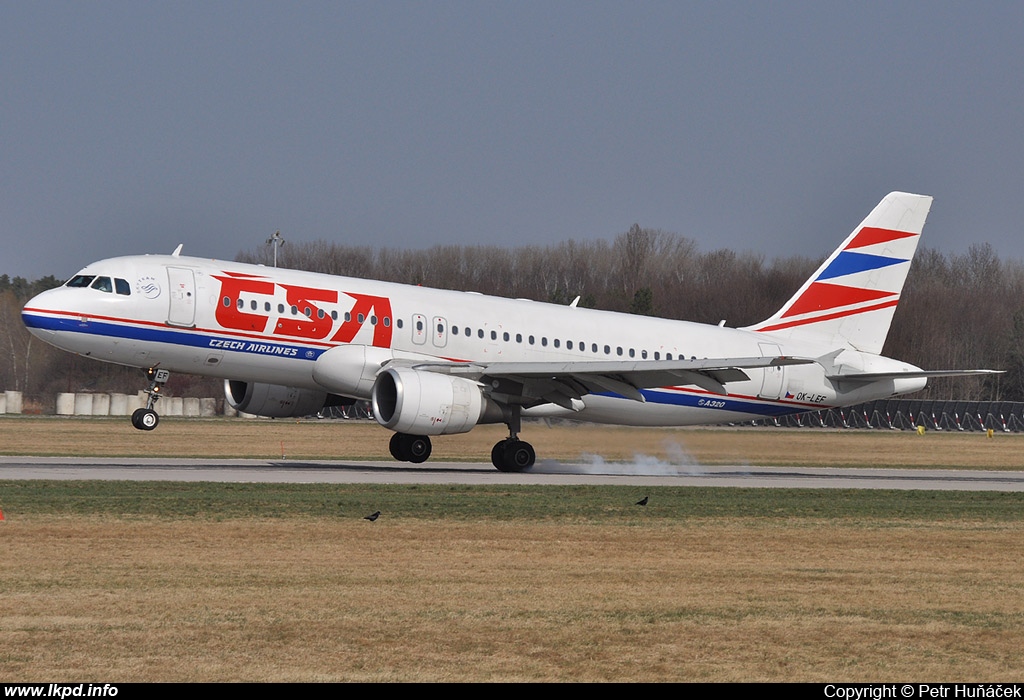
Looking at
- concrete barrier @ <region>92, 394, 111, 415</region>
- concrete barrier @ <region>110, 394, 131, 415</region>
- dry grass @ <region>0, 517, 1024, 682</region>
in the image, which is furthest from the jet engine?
concrete barrier @ <region>92, 394, 111, 415</region>

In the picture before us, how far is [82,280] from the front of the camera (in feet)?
90.9

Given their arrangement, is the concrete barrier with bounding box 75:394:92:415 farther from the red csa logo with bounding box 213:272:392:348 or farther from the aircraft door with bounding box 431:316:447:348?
the aircraft door with bounding box 431:316:447:348

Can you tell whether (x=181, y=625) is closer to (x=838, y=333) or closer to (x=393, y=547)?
(x=393, y=547)

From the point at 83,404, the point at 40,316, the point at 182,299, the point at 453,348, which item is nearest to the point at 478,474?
the point at 453,348

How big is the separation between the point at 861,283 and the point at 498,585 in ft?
80.3

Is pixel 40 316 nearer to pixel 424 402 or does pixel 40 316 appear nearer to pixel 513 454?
pixel 424 402

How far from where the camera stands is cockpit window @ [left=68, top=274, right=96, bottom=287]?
90.6ft

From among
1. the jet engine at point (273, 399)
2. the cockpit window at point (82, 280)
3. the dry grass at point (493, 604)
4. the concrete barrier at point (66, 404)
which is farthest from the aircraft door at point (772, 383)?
the concrete barrier at point (66, 404)

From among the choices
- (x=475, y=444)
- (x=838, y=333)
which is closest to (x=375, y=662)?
(x=838, y=333)

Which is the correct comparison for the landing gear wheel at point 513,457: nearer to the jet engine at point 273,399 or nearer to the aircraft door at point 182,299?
the jet engine at point 273,399

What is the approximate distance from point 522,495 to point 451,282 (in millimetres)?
A: 83718

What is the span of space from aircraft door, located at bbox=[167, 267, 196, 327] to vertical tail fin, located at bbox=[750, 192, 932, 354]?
1590 cm

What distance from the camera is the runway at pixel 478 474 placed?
2561cm

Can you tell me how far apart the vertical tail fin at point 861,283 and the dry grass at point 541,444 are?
13.7ft
